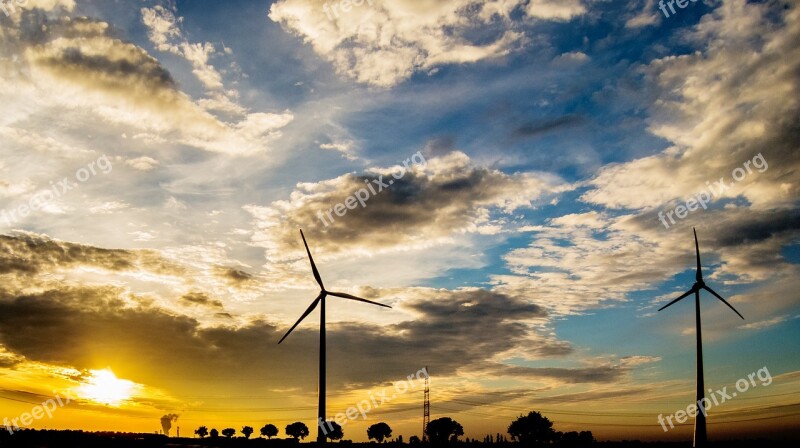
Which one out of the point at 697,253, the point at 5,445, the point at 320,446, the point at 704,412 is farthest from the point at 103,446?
the point at 697,253

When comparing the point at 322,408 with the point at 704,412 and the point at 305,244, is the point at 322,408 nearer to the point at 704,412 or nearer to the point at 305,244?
the point at 305,244

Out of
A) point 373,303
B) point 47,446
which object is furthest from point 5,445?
point 373,303

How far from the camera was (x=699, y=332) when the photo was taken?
403 ft

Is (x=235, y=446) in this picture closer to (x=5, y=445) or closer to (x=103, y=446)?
(x=103, y=446)

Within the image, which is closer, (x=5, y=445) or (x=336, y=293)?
(x=336, y=293)

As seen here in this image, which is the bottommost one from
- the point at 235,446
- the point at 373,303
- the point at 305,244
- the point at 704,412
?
the point at 235,446

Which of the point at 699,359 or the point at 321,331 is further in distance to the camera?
the point at 699,359

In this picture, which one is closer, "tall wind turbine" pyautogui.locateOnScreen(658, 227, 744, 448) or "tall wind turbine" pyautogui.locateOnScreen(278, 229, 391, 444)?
"tall wind turbine" pyautogui.locateOnScreen(278, 229, 391, 444)

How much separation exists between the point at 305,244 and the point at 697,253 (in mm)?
92439

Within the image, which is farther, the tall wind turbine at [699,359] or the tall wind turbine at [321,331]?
the tall wind turbine at [699,359]

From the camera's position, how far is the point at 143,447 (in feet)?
436

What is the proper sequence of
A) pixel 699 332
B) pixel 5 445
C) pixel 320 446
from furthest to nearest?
pixel 699 332 → pixel 5 445 → pixel 320 446

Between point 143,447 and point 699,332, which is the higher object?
point 699,332

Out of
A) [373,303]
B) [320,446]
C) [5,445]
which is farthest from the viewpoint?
[5,445]
